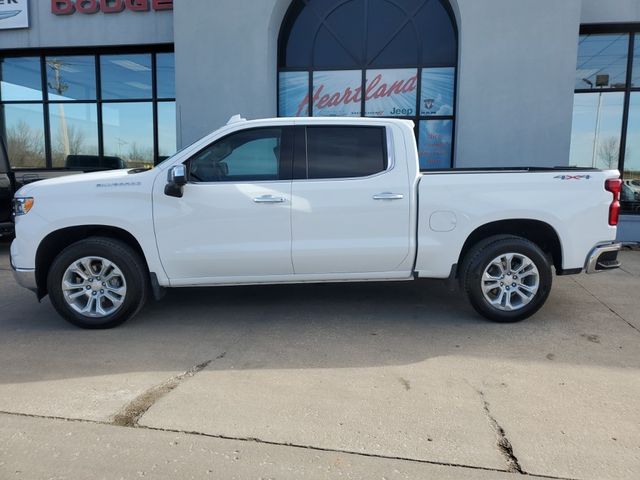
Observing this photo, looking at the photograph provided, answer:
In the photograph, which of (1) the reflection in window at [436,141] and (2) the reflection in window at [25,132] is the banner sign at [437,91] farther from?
(2) the reflection in window at [25,132]

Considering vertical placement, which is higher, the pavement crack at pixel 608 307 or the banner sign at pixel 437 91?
the banner sign at pixel 437 91

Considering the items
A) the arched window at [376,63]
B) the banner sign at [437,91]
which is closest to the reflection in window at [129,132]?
the arched window at [376,63]

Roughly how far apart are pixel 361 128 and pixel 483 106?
5.19m

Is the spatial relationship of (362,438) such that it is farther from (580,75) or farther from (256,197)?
(580,75)

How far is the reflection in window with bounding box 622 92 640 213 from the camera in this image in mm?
10018

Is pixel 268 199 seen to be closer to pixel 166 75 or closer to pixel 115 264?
pixel 115 264

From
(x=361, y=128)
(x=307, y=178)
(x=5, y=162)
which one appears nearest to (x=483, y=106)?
(x=361, y=128)

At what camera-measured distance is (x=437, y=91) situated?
10.0m

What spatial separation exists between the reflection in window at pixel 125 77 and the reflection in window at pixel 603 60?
30.6ft

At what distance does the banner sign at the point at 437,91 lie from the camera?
9938mm

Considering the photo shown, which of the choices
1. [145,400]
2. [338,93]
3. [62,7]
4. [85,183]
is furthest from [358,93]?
[145,400]

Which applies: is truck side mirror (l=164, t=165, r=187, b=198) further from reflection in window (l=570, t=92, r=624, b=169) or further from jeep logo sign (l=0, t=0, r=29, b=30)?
jeep logo sign (l=0, t=0, r=29, b=30)

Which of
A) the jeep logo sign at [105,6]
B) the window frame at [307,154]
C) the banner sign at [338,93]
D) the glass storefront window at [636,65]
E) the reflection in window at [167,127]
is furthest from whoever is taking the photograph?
the reflection in window at [167,127]

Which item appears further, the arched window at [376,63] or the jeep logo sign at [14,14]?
the jeep logo sign at [14,14]
